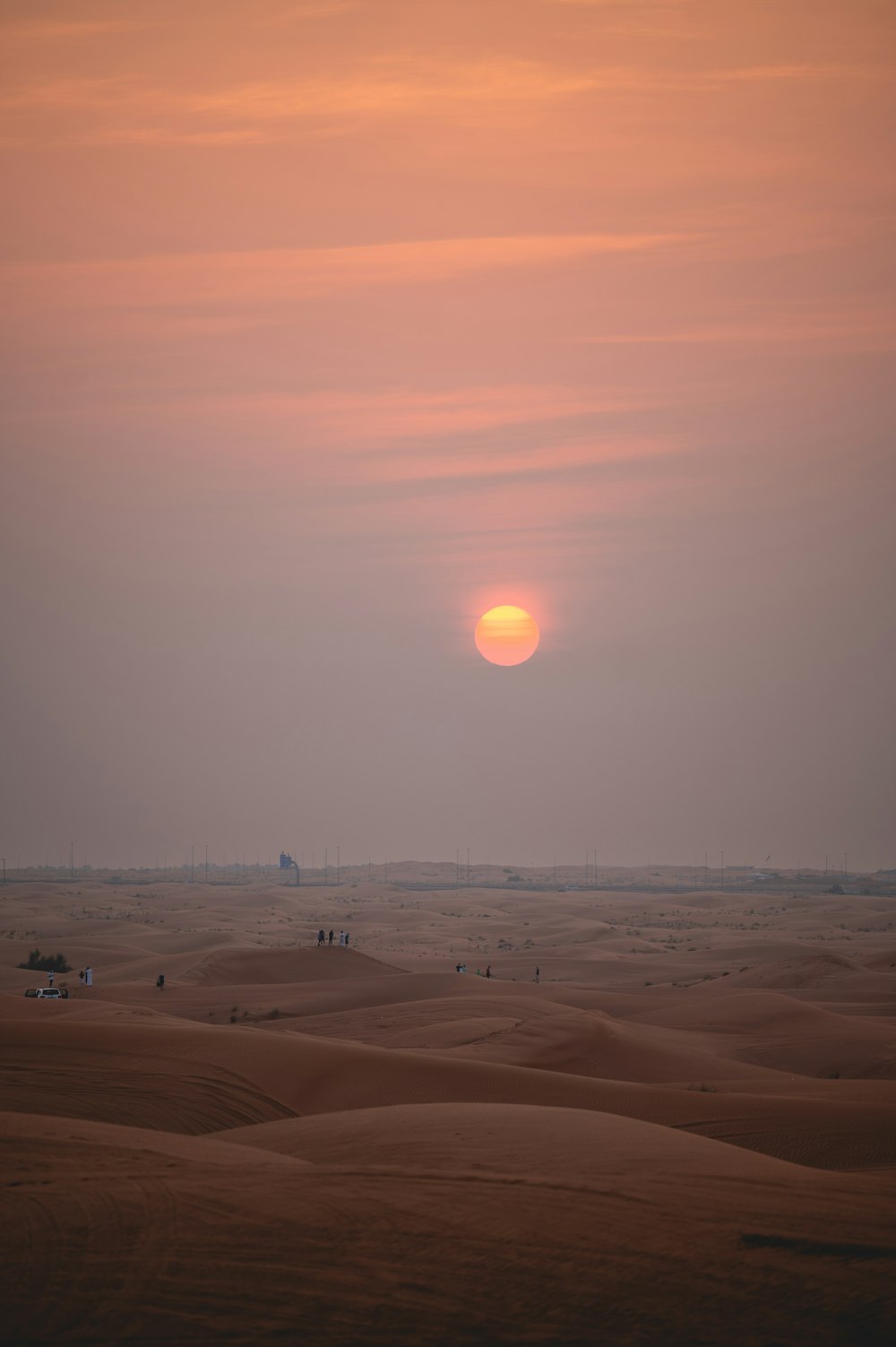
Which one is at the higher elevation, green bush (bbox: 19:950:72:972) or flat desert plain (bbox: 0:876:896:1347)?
flat desert plain (bbox: 0:876:896:1347)

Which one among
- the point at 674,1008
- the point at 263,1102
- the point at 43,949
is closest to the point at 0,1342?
the point at 263,1102

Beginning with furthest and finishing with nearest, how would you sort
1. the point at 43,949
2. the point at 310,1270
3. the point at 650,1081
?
the point at 43,949, the point at 650,1081, the point at 310,1270

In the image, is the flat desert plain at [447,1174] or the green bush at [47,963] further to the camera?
the green bush at [47,963]

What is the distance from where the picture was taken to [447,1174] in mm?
12062

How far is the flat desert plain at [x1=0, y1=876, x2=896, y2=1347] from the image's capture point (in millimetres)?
8742

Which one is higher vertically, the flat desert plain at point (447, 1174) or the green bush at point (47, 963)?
the flat desert plain at point (447, 1174)

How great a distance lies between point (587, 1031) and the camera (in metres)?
28.3

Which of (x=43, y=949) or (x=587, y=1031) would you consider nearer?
(x=587, y=1031)

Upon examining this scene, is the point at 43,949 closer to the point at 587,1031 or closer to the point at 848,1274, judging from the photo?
the point at 587,1031

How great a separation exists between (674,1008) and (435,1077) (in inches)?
822

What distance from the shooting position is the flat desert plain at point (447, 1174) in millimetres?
8742

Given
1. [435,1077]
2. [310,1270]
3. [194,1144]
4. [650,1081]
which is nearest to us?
[310,1270]

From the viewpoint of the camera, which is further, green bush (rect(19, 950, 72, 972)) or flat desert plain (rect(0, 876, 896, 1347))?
green bush (rect(19, 950, 72, 972))

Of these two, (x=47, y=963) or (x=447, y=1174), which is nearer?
(x=447, y=1174)
